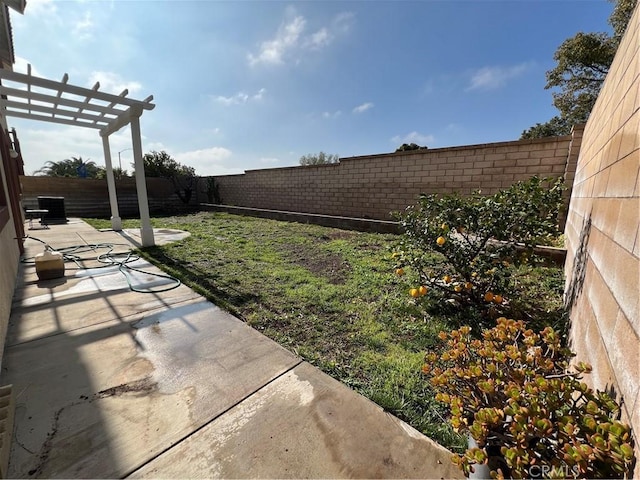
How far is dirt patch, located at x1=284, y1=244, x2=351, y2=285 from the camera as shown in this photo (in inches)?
162

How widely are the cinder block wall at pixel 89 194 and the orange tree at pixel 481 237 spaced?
13.5 m

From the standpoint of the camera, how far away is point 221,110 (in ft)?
36.3

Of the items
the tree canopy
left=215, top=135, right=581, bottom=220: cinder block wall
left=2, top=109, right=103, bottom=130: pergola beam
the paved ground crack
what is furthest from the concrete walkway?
the tree canopy

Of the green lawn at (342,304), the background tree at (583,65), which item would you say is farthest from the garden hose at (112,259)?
the background tree at (583,65)

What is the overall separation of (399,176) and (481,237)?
480 cm

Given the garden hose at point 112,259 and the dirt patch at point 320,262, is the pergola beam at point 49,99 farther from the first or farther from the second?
the dirt patch at point 320,262

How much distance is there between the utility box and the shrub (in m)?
12.8

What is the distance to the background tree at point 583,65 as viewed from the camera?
31.9ft

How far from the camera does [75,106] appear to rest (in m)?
5.21

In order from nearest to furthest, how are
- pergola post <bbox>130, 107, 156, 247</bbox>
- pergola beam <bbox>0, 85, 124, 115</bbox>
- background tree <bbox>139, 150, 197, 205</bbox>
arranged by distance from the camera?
pergola beam <bbox>0, 85, 124, 115</bbox> → pergola post <bbox>130, 107, 156, 247</bbox> → background tree <bbox>139, 150, 197, 205</bbox>

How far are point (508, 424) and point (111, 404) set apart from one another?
2.17 metres

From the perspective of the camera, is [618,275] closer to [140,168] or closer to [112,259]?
[112,259]

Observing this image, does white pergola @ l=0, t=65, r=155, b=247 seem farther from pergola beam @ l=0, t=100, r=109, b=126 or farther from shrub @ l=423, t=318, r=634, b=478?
shrub @ l=423, t=318, r=634, b=478

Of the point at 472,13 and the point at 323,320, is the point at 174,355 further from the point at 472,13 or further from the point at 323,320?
the point at 472,13
